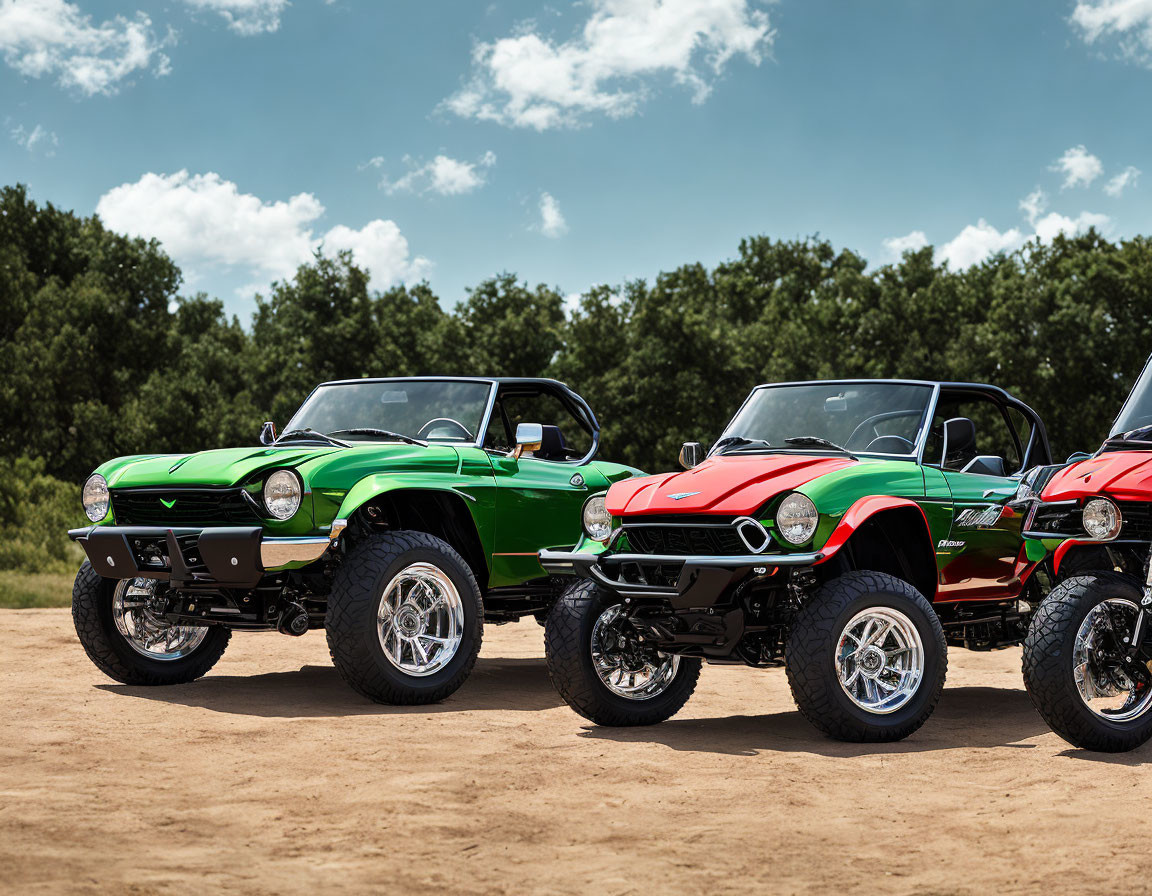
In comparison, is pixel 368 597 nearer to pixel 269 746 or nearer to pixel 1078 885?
pixel 269 746

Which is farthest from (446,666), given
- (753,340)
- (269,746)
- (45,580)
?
(753,340)

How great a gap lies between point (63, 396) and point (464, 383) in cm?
4030

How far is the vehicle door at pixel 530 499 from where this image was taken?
10234mm

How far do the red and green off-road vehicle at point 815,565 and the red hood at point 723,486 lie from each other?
0.01 m

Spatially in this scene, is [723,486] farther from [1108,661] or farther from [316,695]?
[316,695]

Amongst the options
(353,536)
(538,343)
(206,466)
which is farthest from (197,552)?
(538,343)

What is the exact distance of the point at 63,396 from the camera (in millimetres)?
47719

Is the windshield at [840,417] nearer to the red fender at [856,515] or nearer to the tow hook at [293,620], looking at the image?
the red fender at [856,515]

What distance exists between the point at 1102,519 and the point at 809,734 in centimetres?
205

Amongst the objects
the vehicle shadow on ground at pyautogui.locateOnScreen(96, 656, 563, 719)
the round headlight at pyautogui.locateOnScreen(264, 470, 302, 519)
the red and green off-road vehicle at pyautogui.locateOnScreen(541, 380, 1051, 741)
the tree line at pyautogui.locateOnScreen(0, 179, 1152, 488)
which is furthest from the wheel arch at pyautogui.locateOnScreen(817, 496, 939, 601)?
the tree line at pyautogui.locateOnScreen(0, 179, 1152, 488)

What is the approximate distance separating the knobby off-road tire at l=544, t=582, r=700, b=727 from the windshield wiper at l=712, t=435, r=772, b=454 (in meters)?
1.50

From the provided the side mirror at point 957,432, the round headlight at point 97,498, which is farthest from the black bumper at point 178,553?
the side mirror at point 957,432

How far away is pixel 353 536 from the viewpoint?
31.5 feet

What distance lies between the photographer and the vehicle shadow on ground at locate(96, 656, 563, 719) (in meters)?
9.12
